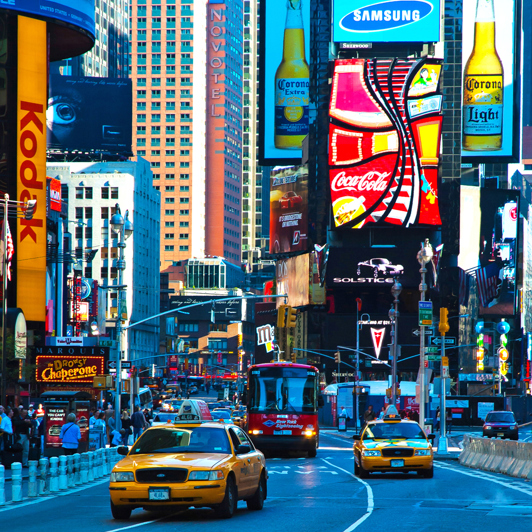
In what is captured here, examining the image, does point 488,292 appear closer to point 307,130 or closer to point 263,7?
point 307,130

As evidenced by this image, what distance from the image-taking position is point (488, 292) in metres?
130

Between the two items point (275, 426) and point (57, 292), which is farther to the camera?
point (57, 292)

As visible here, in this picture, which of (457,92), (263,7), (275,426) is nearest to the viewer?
(275,426)

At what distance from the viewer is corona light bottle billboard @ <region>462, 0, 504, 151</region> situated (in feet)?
372

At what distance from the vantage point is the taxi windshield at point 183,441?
17.7 meters

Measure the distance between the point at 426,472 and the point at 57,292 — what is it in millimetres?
68531

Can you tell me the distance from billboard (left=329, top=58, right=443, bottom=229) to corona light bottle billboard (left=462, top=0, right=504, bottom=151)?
5.26 metres

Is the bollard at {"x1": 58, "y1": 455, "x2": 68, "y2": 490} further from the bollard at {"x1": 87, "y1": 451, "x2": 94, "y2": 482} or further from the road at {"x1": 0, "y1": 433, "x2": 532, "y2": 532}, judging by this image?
the bollard at {"x1": 87, "y1": 451, "x2": 94, "y2": 482}

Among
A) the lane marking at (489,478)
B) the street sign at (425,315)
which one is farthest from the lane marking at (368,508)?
the street sign at (425,315)

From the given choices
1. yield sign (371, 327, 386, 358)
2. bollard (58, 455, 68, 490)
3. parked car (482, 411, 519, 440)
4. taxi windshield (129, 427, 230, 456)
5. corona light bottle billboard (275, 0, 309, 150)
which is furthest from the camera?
yield sign (371, 327, 386, 358)

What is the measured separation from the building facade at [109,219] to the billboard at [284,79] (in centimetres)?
5387

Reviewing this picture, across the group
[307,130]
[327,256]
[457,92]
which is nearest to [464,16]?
[457,92]

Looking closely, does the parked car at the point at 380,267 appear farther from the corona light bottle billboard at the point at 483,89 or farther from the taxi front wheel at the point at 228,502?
the taxi front wheel at the point at 228,502

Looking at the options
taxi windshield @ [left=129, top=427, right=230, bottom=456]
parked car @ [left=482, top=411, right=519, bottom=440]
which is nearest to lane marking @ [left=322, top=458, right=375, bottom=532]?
taxi windshield @ [left=129, top=427, right=230, bottom=456]
